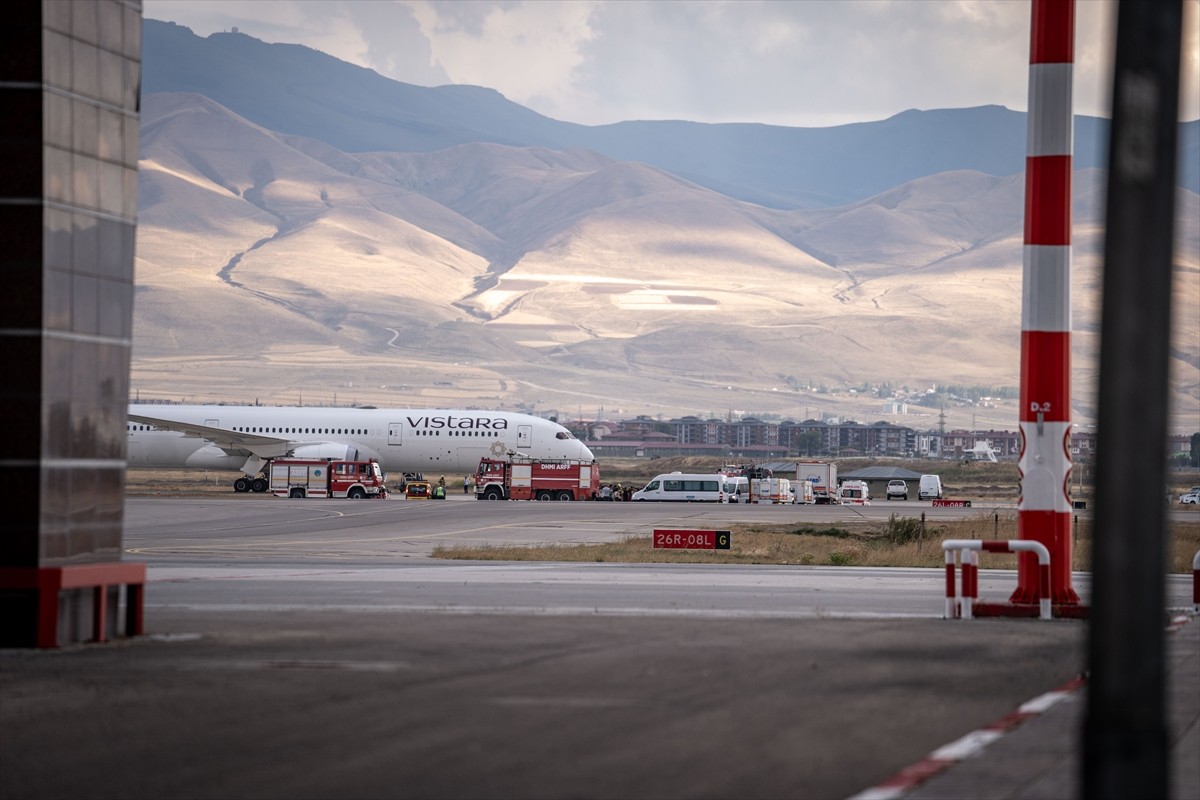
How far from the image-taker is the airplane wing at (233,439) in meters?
89.0

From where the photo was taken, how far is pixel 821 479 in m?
104

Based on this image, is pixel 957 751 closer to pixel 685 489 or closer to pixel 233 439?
pixel 685 489

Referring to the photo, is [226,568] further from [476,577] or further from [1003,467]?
[1003,467]

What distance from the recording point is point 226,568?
2992 centimetres

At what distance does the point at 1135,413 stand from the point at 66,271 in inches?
476

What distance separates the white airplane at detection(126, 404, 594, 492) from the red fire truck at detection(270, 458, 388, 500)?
5.00 m

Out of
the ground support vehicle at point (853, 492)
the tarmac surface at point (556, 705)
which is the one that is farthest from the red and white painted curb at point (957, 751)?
the ground support vehicle at point (853, 492)

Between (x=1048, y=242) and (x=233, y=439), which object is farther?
(x=233, y=439)

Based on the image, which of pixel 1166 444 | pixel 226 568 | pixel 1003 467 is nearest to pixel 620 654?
pixel 1166 444

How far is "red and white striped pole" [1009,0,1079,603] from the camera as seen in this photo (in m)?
19.5

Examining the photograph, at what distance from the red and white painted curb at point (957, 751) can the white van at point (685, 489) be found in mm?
76627

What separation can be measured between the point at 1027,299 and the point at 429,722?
37.1ft

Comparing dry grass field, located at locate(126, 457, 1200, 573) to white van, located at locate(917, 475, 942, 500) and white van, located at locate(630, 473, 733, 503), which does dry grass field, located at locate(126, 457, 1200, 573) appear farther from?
white van, located at locate(917, 475, 942, 500)

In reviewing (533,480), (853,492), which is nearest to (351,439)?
(533,480)
